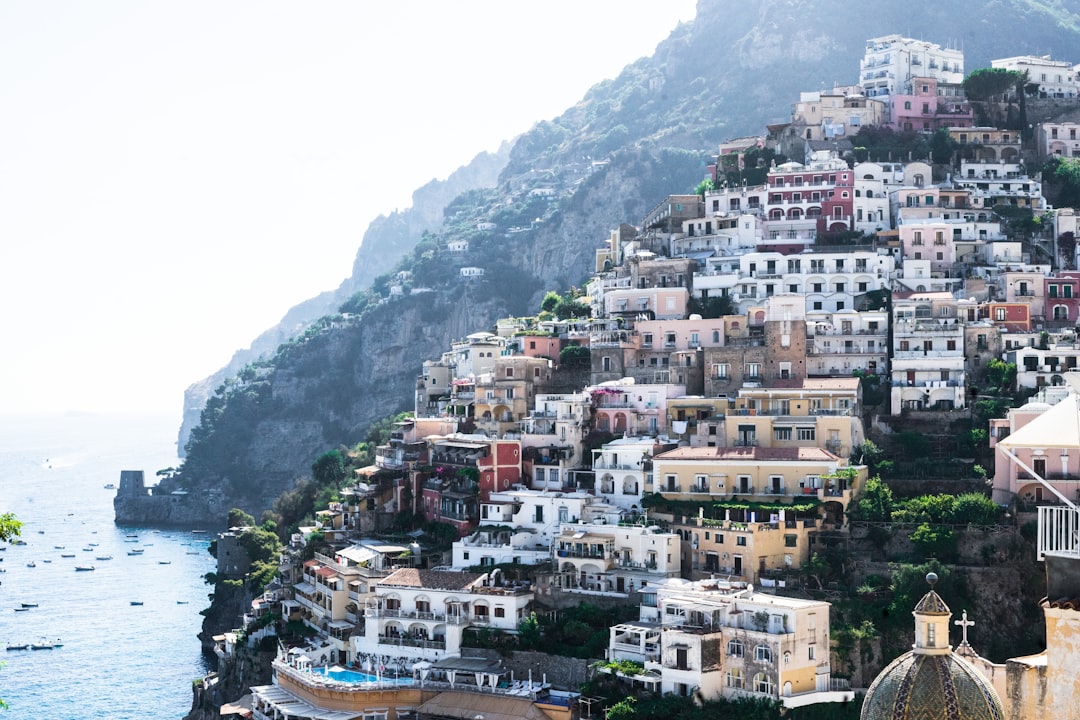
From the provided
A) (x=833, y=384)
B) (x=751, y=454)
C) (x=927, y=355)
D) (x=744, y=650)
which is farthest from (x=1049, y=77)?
(x=744, y=650)

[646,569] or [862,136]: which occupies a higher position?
[862,136]

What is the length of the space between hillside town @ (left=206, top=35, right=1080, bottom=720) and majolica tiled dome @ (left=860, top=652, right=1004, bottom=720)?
103 feet

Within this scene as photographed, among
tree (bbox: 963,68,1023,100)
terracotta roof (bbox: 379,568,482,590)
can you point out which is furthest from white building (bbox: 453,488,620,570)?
tree (bbox: 963,68,1023,100)

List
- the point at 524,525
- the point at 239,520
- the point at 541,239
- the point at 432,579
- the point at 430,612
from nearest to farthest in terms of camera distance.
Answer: the point at 430,612
the point at 432,579
the point at 524,525
the point at 239,520
the point at 541,239

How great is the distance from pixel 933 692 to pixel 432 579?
42.6 meters

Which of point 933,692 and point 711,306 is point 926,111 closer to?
point 711,306

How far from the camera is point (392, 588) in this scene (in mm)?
54219

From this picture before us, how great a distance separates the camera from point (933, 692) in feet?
40.6

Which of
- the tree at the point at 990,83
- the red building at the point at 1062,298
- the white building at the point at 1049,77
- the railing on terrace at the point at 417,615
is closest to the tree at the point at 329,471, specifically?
the railing on terrace at the point at 417,615

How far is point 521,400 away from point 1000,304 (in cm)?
2111

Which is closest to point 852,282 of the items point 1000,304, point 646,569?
point 1000,304

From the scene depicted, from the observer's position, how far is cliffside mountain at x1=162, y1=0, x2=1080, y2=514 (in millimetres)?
145625

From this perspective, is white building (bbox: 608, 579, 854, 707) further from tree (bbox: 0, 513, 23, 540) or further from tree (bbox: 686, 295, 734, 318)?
tree (bbox: 0, 513, 23, 540)

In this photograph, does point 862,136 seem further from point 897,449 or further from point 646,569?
point 646,569
